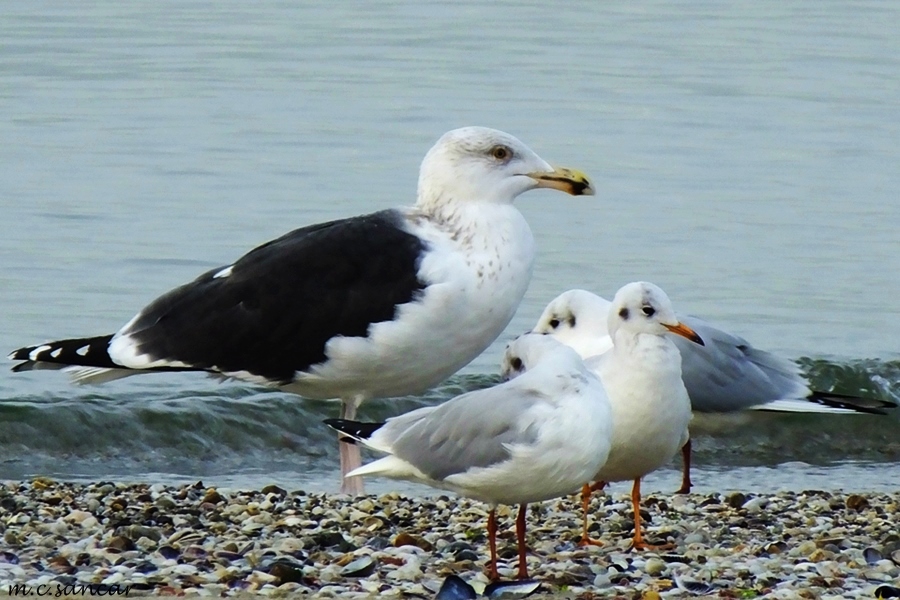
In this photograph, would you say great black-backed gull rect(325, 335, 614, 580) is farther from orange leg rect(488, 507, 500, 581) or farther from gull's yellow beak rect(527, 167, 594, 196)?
gull's yellow beak rect(527, 167, 594, 196)

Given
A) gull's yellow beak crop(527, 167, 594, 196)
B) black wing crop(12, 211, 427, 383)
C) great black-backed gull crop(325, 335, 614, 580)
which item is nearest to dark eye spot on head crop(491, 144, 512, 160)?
gull's yellow beak crop(527, 167, 594, 196)

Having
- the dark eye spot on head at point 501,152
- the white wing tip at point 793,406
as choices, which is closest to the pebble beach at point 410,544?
the white wing tip at point 793,406

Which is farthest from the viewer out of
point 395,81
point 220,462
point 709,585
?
point 395,81

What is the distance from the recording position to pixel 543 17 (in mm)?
26172

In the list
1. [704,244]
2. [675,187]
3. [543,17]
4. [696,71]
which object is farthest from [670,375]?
[543,17]

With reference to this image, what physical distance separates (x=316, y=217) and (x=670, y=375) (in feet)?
25.4

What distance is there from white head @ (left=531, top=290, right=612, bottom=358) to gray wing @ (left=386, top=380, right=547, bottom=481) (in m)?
2.08

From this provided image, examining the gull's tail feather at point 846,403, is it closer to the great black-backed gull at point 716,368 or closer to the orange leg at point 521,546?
the great black-backed gull at point 716,368

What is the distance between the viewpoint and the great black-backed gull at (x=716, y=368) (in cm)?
809

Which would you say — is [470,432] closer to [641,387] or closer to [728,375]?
[641,387]

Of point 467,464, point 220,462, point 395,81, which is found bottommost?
point 220,462

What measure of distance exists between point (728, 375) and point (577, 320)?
2.56 ft

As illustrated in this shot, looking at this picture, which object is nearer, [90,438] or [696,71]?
[90,438]

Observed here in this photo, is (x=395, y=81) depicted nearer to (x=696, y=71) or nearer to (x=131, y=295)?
(x=696, y=71)
